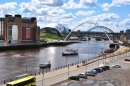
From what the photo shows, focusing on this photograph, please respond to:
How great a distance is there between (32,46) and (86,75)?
4649 inches

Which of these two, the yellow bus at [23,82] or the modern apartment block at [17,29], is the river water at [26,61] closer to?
the yellow bus at [23,82]

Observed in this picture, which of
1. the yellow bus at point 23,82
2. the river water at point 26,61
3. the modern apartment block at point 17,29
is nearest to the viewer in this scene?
the yellow bus at point 23,82

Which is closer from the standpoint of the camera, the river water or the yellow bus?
the yellow bus

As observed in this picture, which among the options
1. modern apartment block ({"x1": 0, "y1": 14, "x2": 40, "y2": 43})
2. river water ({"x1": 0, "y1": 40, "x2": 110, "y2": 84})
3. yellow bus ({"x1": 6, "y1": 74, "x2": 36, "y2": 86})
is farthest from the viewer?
modern apartment block ({"x1": 0, "y1": 14, "x2": 40, "y2": 43})

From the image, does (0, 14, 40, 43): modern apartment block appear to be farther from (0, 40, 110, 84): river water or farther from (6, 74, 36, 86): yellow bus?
(6, 74, 36, 86): yellow bus

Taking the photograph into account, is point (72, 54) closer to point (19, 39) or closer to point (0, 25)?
point (19, 39)

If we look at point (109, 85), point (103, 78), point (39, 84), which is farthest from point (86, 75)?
point (39, 84)

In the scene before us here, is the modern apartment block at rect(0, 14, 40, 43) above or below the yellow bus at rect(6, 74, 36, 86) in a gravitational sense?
above

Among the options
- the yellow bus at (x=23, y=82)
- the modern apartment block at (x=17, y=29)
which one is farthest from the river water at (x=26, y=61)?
the modern apartment block at (x=17, y=29)

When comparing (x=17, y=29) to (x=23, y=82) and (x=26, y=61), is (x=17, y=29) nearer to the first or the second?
(x=26, y=61)

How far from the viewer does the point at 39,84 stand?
36.1 m

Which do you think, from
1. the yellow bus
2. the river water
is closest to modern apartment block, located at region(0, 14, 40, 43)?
the river water

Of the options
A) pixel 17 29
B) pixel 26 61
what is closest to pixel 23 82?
pixel 26 61

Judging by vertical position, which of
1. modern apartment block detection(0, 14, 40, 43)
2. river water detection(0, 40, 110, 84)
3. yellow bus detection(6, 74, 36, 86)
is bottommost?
river water detection(0, 40, 110, 84)
